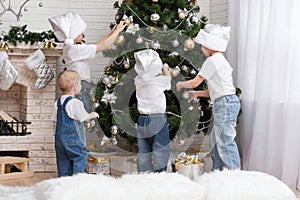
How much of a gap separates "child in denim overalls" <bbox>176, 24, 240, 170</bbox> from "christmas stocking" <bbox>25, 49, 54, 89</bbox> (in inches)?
60.9

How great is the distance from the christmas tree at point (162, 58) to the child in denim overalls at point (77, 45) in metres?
0.12

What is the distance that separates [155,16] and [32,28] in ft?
5.04

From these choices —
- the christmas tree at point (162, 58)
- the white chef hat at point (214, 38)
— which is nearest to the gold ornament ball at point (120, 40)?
the christmas tree at point (162, 58)

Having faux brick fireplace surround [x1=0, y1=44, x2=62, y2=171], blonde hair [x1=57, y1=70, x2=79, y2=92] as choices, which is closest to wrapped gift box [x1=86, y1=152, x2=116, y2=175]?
faux brick fireplace surround [x1=0, y1=44, x2=62, y2=171]

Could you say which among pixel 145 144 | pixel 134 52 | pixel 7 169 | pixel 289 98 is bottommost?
pixel 7 169

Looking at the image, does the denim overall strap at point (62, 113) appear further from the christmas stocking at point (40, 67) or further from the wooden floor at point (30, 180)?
the christmas stocking at point (40, 67)

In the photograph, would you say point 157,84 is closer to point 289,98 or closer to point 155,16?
point 155,16

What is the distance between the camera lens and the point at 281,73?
16.2 feet

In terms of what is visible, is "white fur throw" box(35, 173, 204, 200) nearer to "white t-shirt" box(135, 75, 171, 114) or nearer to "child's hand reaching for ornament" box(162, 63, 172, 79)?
"white t-shirt" box(135, 75, 171, 114)

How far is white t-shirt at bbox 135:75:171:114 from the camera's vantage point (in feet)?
15.3

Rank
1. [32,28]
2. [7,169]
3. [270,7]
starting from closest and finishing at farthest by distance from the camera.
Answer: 1. [270,7]
2. [7,169]
3. [32,28]

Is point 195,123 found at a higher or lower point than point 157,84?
lower

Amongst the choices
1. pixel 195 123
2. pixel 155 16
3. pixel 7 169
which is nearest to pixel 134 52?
pixel 155 16

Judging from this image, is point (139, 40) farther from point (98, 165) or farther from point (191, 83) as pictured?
point (98, 165)
